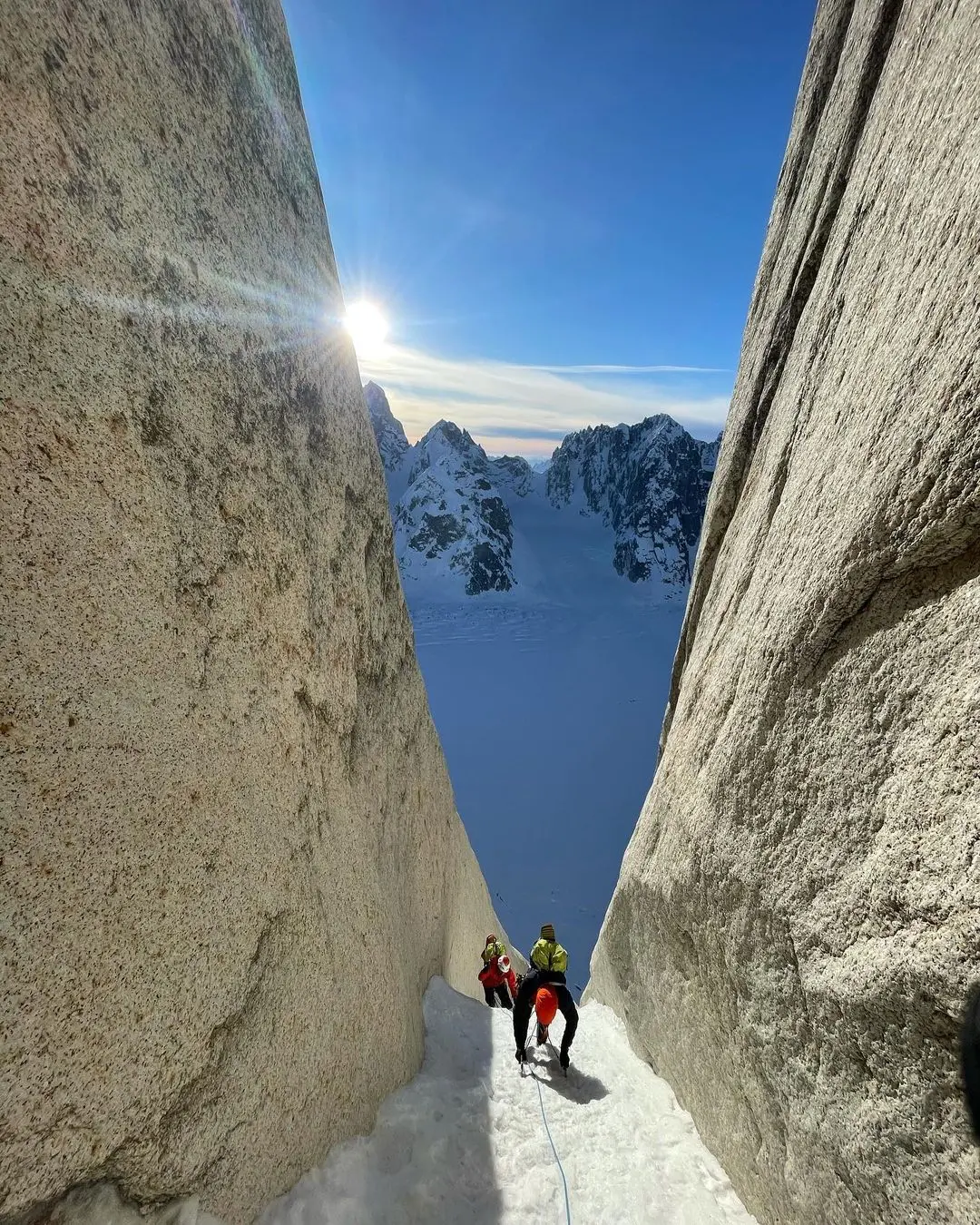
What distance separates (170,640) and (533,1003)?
16.6 ft

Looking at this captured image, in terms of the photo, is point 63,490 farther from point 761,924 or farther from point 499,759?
point 499,759

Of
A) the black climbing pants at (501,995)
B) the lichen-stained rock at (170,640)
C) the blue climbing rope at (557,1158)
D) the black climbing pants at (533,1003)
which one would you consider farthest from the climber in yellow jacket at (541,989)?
the black climbing pants at (501,995)

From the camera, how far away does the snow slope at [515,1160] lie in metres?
3.47

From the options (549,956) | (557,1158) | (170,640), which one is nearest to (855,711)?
(170,640)

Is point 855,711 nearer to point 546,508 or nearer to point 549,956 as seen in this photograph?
point 549,956

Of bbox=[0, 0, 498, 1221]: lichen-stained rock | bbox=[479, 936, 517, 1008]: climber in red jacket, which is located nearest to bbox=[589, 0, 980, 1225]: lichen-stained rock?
bbox=[0, 0, 498, 1221]: lichen-stained rock

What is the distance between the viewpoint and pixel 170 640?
2621 millimetres

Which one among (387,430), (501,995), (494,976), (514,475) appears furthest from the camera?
(514,475)

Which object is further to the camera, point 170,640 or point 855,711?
point 855,711

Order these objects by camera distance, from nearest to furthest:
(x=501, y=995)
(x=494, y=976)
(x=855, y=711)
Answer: (x=855, y=711) → (x=494, y=976) → (x=501, y=995)

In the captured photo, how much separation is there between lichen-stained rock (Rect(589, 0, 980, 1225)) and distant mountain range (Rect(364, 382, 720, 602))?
9109 centimetres

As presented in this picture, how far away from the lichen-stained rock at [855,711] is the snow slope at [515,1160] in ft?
0.98

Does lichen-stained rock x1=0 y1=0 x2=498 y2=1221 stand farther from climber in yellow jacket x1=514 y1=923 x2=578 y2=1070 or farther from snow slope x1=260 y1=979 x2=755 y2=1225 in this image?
climber in yellow jacket x1=514 y1=923 x2=578 y2=1070

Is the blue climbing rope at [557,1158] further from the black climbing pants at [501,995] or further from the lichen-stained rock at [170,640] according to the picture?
the black climbing pants at [501,995]
